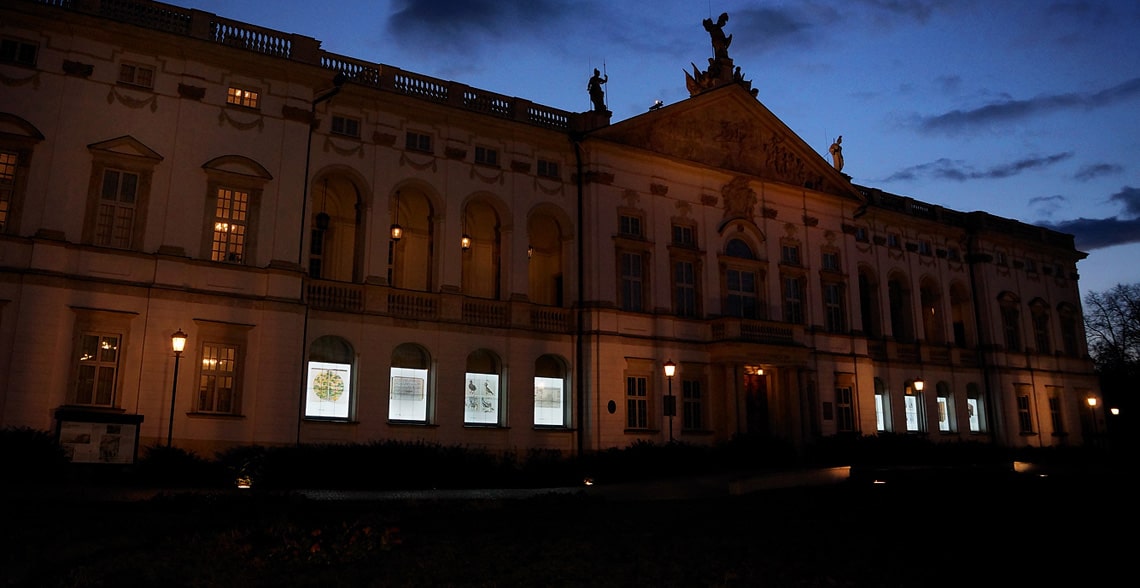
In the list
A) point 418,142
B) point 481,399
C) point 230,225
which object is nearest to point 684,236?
point 481,399

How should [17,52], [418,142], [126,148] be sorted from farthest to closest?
1. [418,142]
2. [126,148]
3. [17,52]

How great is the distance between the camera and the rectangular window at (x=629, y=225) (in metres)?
37.8

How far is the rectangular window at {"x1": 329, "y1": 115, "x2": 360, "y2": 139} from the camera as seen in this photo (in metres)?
31.9

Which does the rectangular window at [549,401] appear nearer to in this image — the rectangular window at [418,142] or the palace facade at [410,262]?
the palace facade at [410,262]

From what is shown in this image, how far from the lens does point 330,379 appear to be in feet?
101

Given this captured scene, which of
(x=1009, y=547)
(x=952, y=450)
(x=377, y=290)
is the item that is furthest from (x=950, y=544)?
(x=952, y=450)

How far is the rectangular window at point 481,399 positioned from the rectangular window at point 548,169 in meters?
8.94

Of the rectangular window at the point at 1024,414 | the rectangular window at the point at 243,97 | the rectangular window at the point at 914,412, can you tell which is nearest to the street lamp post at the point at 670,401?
the rectangular window at the point at 243,97

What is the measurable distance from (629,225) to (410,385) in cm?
1228

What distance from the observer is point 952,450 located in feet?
141

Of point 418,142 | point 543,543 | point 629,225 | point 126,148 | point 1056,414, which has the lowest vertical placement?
point 543,543

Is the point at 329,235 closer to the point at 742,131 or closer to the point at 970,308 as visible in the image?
the point at 742,131

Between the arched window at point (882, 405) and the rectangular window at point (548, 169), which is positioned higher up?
the rectangular window at point (548, 169)

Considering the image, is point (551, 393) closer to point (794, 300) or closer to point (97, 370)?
point (794, 300)
